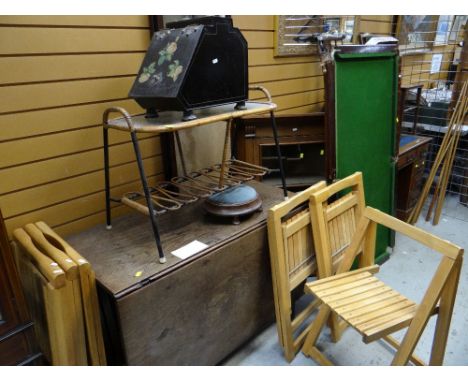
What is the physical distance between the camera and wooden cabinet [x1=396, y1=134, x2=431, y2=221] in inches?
111

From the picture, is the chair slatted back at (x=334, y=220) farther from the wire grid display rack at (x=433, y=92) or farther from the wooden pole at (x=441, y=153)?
the wire grid display rack at (x=433, y=92)

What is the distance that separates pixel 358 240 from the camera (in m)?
1.67

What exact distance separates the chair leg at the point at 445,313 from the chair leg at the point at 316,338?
44cm

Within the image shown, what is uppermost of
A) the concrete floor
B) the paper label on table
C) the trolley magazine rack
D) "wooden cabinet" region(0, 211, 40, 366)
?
the trolley magazine rack

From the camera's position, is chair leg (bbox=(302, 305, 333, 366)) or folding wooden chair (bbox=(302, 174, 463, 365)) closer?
folding wooden chair (bbox=(302, 174, 463, 365))

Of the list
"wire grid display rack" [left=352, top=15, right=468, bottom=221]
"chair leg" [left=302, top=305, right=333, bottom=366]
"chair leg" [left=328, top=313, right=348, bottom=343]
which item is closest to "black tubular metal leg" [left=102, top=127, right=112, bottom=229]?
"chair leg" [left=302, top=305, right=333, bottom=366]

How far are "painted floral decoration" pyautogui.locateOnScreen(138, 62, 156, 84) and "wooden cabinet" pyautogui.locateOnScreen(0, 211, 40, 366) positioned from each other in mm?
833

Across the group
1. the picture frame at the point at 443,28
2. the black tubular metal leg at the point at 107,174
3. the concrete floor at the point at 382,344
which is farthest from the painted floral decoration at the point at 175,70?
the picture frame at the point at 443,28

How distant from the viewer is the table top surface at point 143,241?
128 cm

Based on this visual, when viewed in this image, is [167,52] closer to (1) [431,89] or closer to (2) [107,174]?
(2) [107,174]

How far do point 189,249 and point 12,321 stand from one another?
2.81 ft

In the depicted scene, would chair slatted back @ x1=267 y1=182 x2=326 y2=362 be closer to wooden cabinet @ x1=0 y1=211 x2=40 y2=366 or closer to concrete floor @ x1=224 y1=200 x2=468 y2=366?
concrete floor @ x1=224 y1=200 x2=468 y2=366

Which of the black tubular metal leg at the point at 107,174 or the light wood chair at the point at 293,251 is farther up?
the black tubular metal leg at the point at 107,174

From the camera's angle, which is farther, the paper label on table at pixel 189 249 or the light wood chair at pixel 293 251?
the light wood chair at pixel 293 251
